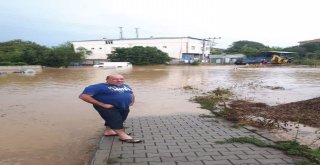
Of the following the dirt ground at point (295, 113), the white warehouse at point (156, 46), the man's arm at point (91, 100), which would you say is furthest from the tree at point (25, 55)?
the man's arm at point (91, 100)

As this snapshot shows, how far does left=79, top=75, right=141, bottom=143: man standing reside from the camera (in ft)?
20.0

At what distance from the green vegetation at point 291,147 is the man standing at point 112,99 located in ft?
5.46

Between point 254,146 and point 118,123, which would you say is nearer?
point 254,146

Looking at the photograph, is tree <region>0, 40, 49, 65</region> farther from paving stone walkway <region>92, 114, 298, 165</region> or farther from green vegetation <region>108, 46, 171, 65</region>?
paving stone walkway <region>92, 114, 298, 165</region>

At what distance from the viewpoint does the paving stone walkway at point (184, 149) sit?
4.80 metres

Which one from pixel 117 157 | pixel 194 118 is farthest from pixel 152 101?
pixel 117 157

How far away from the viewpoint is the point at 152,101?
14492 millimetres

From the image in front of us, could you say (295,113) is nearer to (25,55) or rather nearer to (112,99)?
(112,99)

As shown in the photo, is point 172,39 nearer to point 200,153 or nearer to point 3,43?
point 3,43

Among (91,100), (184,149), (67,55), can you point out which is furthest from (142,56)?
(184,149)

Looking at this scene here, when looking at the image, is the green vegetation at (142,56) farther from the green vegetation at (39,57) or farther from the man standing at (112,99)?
the man standing at (112,99)

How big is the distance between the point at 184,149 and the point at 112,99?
5.05ft

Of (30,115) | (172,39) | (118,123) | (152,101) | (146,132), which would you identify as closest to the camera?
(118,123)

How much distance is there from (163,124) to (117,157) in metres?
2.94
